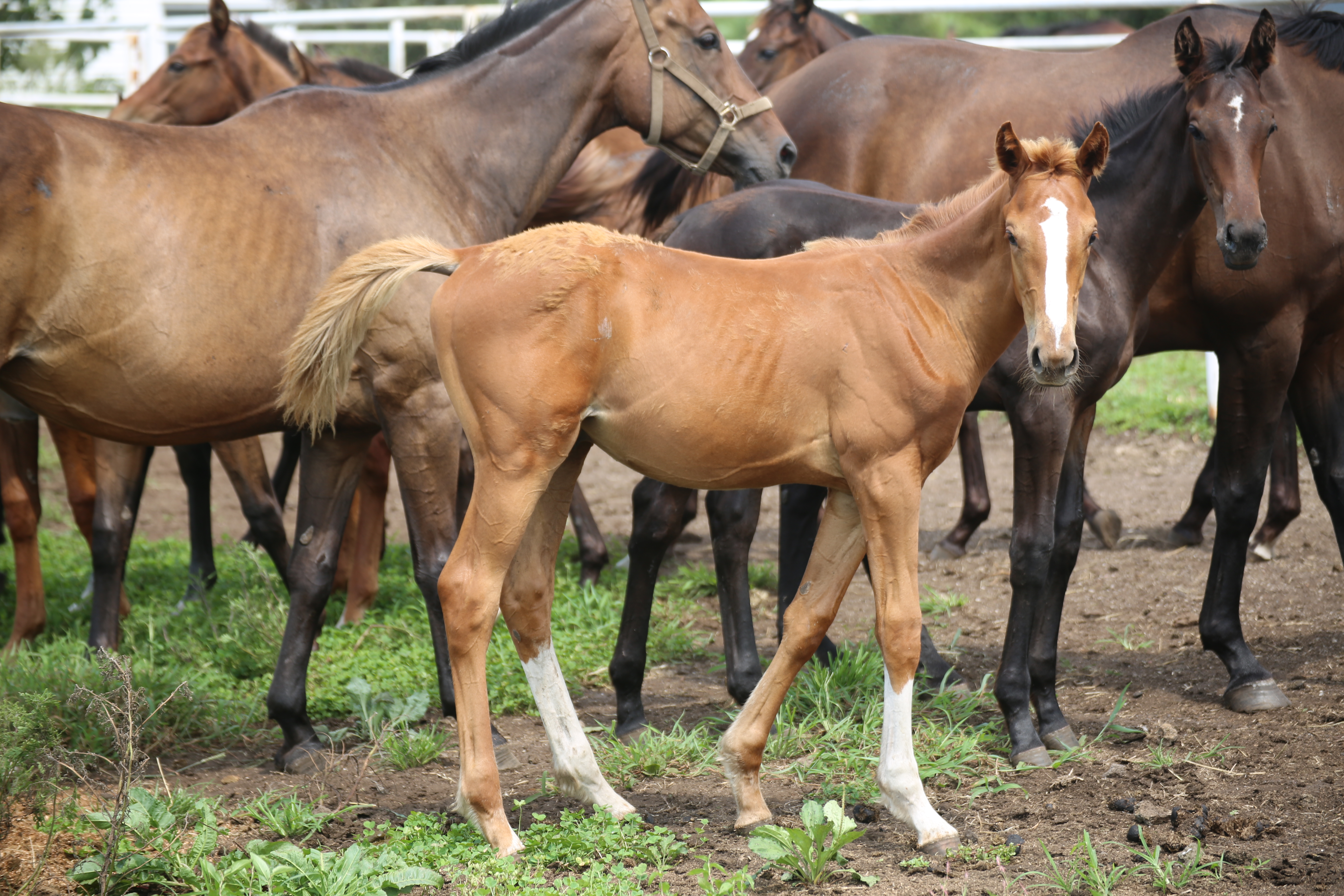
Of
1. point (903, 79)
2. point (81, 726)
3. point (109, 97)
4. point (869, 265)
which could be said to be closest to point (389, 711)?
point (81, 726)

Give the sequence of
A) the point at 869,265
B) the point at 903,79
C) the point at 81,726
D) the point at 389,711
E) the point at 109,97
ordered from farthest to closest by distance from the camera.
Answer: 1. the point at 109,97
2. the point at 903,79
3. the point at 389,711
4. the point at 81,726
5. the point at 869,265

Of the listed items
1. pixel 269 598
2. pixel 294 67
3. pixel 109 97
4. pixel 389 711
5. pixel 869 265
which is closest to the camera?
pixel 869 265

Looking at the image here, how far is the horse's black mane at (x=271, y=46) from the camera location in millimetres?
6832

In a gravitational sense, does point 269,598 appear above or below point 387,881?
below

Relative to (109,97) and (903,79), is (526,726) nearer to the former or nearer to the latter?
(903,79)

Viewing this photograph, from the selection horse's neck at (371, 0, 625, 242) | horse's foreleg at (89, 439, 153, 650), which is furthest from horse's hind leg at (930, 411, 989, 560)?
horse's foreleg at (89, 439, 153, 650)

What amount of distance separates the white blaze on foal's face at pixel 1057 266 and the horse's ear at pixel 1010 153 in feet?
0.55

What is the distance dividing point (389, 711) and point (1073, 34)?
1037 cm

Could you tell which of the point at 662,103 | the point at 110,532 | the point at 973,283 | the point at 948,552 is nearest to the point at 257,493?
the point at 110,532

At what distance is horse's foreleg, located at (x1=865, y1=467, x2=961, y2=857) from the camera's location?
3.29 m

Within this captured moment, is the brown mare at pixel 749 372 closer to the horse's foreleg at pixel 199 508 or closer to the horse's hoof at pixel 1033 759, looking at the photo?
the horse's hoof at pixel 1033 759

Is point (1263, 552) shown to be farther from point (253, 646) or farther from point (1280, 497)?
point (253, 646)

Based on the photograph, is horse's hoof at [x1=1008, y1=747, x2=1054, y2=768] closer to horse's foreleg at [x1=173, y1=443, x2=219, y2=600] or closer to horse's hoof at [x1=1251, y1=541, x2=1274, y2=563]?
horse's hoof at [x1=1251, y1=541, x2=1274, y2=563]

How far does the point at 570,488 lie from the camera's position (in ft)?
11.9
